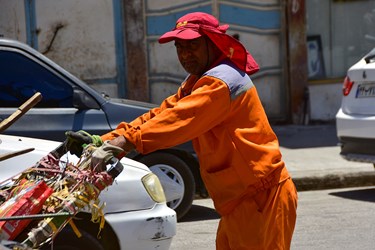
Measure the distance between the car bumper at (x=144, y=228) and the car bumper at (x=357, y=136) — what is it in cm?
383

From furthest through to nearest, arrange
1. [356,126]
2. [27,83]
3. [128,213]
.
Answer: [356,126], [27,83], [128,213]

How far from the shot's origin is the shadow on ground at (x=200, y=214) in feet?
27.7

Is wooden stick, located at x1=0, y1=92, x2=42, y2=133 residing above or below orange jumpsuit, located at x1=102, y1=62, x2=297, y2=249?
above

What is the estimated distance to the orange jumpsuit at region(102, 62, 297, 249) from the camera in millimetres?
3939

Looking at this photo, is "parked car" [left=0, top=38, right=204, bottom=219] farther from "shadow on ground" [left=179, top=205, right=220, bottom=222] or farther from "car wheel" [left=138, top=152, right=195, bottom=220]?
"shadow on ground" [left=179, top=205, right=220, bottom=222]

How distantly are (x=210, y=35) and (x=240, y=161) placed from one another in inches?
22.8

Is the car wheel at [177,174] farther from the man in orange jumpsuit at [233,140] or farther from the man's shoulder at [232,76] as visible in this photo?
the man's shoulder at [232,76]

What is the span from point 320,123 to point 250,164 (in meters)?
10.7

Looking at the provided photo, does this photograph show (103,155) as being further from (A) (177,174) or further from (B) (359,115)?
(B) (359,115)

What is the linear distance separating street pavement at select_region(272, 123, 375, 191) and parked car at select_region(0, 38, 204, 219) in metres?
2.55

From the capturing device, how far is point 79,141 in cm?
387

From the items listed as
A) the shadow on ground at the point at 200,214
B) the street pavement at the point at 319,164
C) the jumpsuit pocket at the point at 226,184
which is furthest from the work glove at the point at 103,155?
the street pavement at the point at 319,164

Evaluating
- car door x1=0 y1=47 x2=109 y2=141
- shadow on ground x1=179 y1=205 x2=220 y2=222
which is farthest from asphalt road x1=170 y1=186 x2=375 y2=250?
car door x1=0 y1=47 x2=109 y2=141

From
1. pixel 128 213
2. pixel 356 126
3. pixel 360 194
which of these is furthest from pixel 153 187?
pixel 360 194
